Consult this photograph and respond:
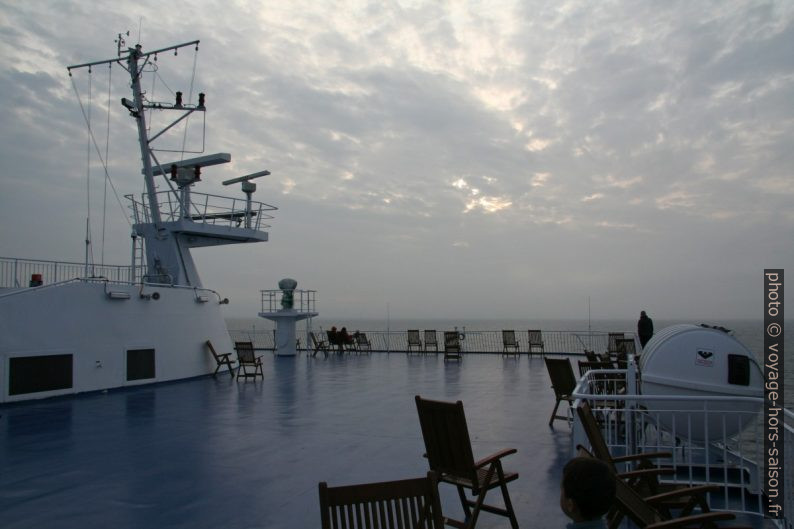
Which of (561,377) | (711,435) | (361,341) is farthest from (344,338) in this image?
(711,435)

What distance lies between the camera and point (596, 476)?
7.54 ft

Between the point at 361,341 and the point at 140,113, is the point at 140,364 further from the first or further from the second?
the point at 361,341

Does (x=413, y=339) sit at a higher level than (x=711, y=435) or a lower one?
lower

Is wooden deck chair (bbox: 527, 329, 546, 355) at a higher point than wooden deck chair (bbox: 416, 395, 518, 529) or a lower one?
lower

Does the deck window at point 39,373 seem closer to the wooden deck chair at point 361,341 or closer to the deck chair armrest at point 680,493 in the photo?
the deck chair armrest at point 680,493

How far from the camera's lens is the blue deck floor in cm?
471

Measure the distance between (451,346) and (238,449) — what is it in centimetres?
1194

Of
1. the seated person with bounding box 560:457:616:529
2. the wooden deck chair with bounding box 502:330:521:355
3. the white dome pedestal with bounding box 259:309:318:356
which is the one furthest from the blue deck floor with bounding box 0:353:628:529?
the white dome pedestal with bounding box 259:309:318:356

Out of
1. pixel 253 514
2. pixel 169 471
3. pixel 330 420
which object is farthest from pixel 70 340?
pixel 253 514

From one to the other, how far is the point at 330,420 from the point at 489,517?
4.07 meters

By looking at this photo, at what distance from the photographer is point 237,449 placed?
6645mm

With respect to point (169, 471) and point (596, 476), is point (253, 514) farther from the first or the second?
point (596, 476)

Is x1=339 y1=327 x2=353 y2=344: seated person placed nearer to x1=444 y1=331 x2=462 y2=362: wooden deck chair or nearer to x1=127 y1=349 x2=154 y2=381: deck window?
x1=444 y1=331 x2=462 y2=362: wooden deck chair

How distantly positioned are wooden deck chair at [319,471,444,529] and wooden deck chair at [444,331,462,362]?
1504 centimetres
